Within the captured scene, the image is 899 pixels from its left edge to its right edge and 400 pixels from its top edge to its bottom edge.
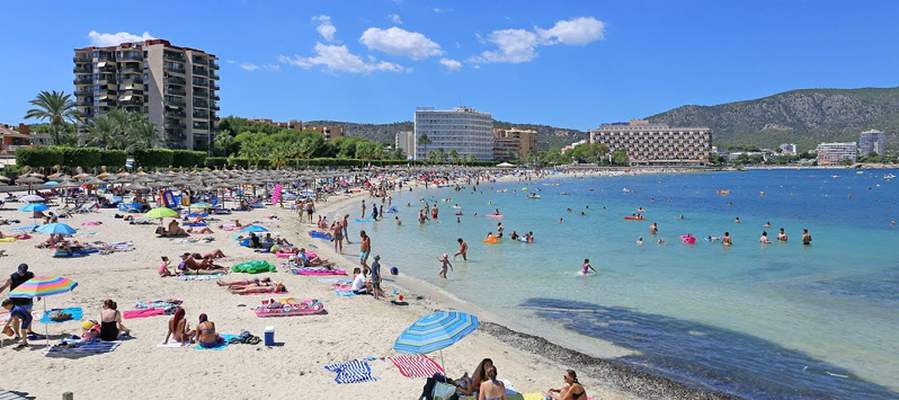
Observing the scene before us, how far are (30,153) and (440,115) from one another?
14319 cm

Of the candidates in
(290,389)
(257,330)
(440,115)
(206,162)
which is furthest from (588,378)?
(440,115)

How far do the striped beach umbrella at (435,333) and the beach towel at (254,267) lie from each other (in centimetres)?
1010

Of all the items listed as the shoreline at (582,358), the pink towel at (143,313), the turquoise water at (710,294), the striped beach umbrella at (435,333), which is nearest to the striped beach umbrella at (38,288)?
the pink towel at (143,313)

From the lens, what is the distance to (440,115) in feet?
609

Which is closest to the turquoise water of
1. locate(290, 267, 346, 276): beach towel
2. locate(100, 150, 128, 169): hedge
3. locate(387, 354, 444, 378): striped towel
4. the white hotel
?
locate(290, 267, 346, 276): beach towel

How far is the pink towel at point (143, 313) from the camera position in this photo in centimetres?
1220

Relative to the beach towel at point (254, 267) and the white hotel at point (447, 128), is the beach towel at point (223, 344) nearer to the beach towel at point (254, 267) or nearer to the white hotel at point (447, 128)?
the beach towel at point (254, 267)

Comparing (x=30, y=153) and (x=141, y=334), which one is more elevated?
(x=30, y=153)

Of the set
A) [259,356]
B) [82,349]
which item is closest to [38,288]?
[82,349]

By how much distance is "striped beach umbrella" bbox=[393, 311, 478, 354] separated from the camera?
26.1 feet

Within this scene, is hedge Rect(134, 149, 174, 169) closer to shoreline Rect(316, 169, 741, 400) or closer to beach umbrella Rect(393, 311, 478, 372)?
A: shoreline Rect(316, 169, 741, 400)

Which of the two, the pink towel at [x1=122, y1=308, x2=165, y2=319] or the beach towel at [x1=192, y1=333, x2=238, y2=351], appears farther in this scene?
the pink towel at [x1=122, y1=308, x2=165, y2=319]

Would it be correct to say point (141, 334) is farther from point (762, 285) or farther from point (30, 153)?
point (30, 153)

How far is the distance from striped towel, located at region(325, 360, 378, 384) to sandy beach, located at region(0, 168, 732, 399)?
0.45ft
